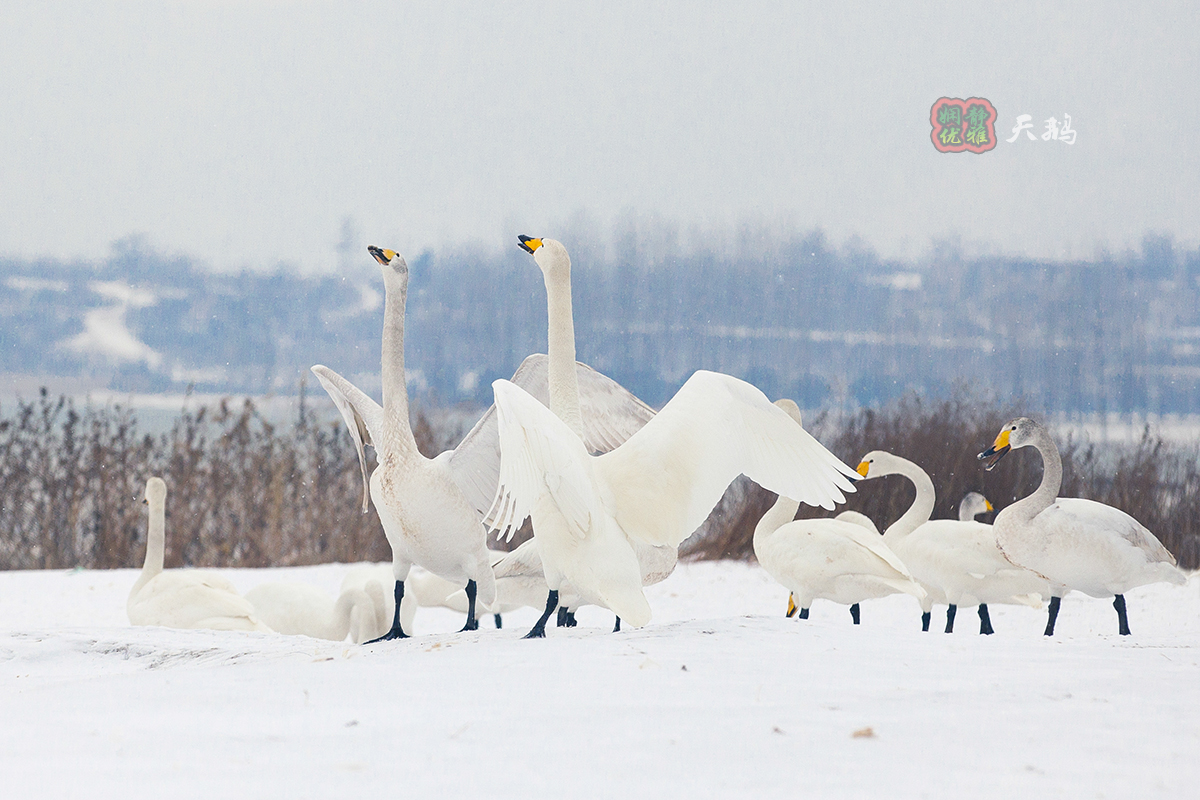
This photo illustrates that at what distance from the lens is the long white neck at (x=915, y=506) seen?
6043 millimetres

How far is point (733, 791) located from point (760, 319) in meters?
10.2

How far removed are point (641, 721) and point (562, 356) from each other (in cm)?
198

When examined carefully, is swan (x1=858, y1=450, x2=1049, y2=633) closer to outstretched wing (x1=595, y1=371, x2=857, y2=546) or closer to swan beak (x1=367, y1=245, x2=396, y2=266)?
outstretched wing (x1=595, y1=371, x2=857, y2=546)

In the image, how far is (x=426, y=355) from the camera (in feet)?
36.9

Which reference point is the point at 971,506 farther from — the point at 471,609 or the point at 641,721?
the point at 641,721

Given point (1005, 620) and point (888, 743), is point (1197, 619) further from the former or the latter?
point (888, 743)

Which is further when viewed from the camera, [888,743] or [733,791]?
[888,743]

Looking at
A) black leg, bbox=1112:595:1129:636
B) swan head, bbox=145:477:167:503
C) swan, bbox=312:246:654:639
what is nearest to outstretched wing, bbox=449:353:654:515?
swan, bbox=312:246:654:639

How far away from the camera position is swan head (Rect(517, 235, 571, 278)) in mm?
4012

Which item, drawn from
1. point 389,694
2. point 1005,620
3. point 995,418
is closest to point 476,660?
point 389,694

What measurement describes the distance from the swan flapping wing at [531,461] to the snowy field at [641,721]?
390 mm

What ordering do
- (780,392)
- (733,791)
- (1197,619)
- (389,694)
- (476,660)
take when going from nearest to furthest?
(733,791) < (389,694) < (476,660) < (1197,619) < (780,392)
